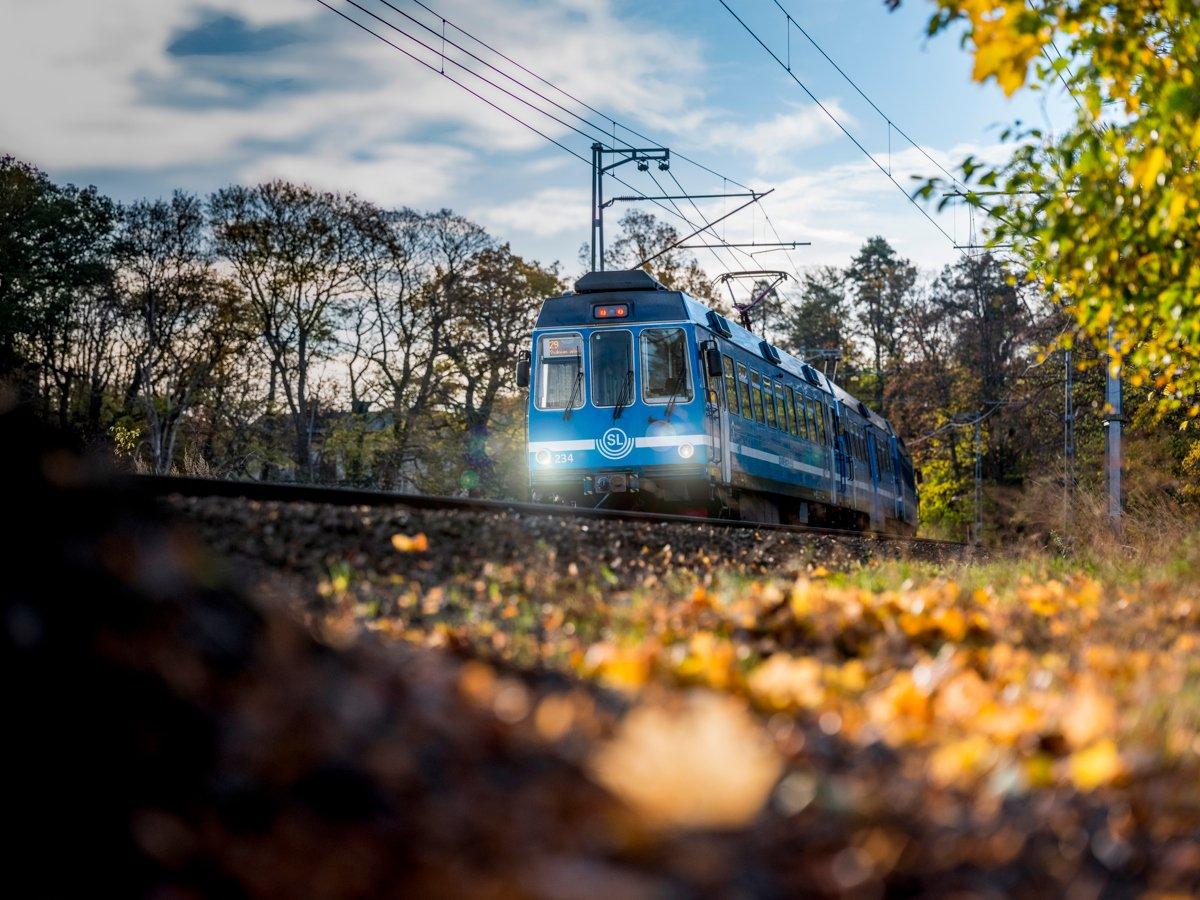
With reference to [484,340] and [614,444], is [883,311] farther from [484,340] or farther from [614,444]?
[614,444]

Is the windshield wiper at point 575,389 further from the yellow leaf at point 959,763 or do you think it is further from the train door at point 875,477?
the yellow leaf at point 959,763

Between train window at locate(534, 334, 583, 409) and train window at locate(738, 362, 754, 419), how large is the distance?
2.57 meters

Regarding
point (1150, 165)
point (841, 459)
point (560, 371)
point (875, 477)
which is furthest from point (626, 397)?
point (875, 477)

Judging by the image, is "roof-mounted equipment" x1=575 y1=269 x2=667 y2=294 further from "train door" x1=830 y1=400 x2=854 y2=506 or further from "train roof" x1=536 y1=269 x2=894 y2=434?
"train door" x1=830 y1=400 x2=854 y2=506

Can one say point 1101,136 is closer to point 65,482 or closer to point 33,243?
point 65,482

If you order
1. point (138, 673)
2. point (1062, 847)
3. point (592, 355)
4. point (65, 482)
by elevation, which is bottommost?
point (1062, 847)

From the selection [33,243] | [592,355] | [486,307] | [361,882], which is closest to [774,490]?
[592,355]

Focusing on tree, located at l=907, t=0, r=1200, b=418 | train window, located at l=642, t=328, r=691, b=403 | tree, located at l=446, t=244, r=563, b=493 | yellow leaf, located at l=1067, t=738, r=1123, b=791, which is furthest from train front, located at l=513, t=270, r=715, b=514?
tree, located at l=446, t=244, r=563, b=493

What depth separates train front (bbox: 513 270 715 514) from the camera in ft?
57.4

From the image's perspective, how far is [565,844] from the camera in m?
1.83

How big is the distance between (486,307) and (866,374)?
33.2 m

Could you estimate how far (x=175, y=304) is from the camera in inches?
1516

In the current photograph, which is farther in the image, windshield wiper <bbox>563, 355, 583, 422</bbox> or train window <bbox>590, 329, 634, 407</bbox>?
windshield wiper <bbox>563, 355, 583, 422</bbox>

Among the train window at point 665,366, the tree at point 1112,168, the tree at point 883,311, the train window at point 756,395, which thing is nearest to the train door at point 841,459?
the train window at point 756,395
